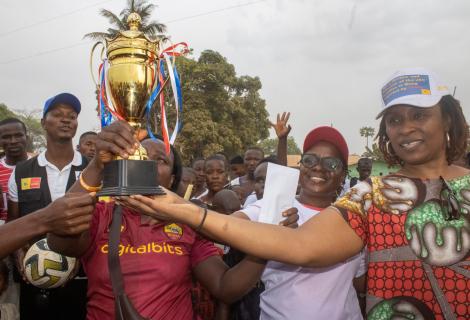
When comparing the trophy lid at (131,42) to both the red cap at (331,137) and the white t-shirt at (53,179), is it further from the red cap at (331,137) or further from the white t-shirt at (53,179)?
the white t-shirt at (53,179)

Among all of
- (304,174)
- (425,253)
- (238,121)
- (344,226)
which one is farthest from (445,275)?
(238,121)

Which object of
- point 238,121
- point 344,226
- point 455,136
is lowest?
point 344,226

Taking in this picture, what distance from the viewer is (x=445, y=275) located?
1.78 meters

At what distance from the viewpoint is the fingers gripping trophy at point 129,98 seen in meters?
1.82

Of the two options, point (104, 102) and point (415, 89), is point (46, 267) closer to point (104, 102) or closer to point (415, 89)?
point (104, 102)

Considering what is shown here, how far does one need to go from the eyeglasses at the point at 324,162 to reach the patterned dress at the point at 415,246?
0.92m

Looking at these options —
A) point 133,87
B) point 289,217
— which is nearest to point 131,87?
point 133,87

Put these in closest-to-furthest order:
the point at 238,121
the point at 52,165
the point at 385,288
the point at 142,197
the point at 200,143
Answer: the point at 142,197 < the point at 385,288 < the point at 52,165 < the point at 200,143 < the point at 238,121

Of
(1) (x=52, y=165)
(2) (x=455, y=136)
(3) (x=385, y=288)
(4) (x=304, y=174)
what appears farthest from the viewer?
(1) (x=52, y=165)

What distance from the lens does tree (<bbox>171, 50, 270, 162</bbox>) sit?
23.5m

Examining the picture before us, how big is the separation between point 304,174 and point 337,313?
1009mm

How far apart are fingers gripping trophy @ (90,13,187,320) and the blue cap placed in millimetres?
1348

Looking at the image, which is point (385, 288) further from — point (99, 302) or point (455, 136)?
point (99, 302)

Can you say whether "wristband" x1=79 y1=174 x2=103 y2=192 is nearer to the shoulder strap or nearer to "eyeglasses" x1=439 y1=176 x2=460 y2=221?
the shoulder strap
